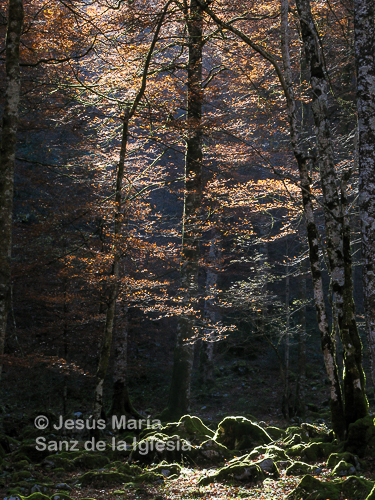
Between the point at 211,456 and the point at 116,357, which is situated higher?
the point at 116,357

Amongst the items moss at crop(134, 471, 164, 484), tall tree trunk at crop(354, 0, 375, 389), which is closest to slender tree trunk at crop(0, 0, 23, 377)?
moss at crop(134, 471, 164, 484)

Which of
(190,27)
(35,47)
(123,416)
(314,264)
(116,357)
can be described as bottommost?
(123,416)

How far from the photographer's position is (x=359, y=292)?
800 inches

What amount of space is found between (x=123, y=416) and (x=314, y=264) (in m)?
6.52

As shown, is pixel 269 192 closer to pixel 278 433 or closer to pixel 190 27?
pixel 190 27

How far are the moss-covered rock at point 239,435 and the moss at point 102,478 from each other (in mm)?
2191

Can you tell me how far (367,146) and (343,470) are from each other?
3926mm

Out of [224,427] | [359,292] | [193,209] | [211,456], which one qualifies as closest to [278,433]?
[224,427]

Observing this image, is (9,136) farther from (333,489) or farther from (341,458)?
(341,458)

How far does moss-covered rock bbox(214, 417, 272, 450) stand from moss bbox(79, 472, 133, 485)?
2191mm

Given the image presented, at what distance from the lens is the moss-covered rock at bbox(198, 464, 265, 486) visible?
509 cm

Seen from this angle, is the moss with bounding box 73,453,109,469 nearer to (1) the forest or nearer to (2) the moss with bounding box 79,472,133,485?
(1) the forest

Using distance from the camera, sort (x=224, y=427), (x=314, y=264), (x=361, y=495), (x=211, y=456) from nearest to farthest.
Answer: (x=361, y=495), (x=314, y=264), (x=211, y=456), (x=224, y=427)

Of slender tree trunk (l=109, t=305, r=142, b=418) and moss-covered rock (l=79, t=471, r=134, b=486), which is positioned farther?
slender tree trunk (l=109, t=305, r=142, b=418)
